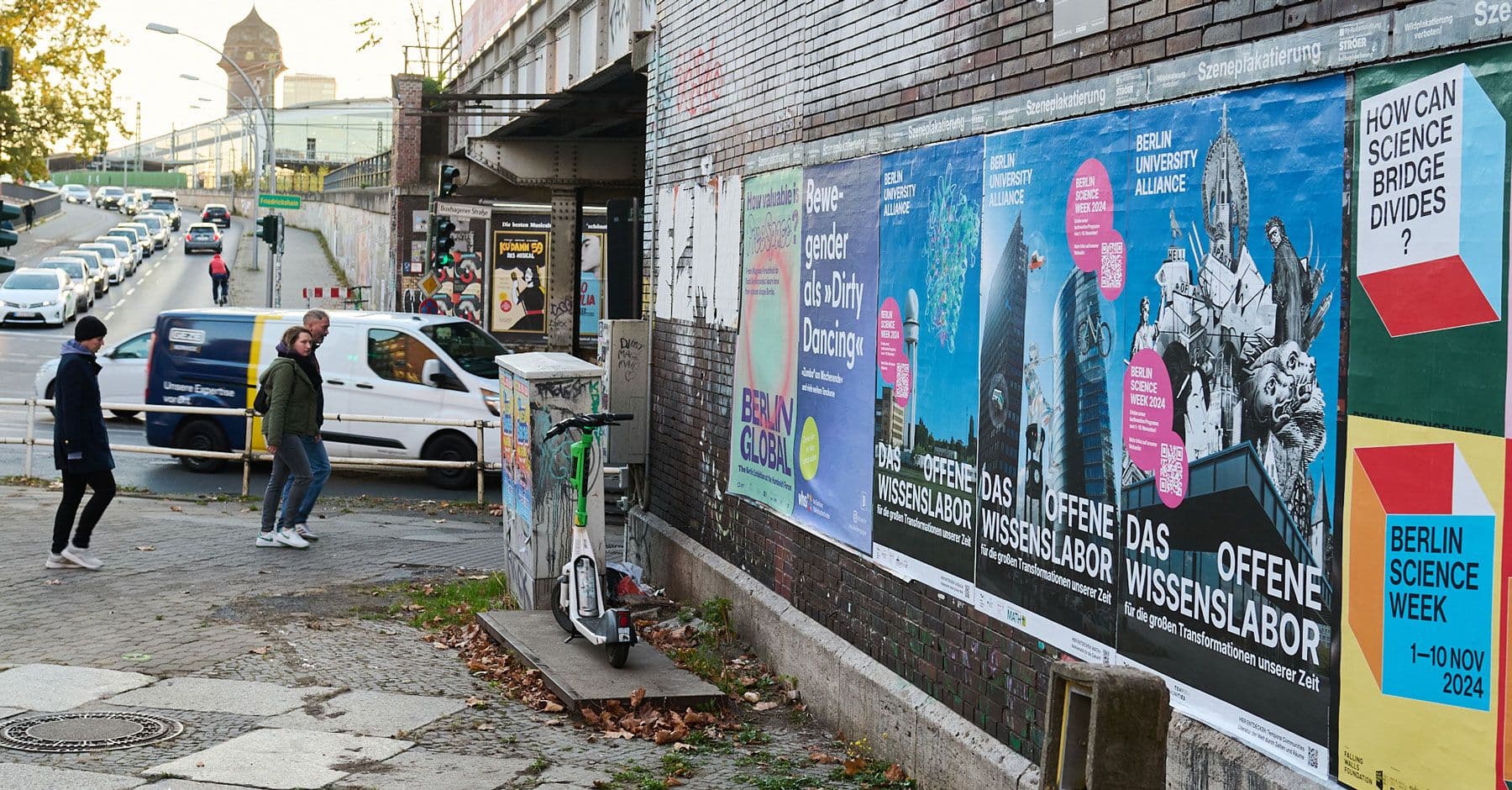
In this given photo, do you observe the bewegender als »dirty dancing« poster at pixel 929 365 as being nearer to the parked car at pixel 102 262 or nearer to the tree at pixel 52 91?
the tree at pixel 52 91

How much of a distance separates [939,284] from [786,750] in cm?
231

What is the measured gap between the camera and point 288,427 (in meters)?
12.4

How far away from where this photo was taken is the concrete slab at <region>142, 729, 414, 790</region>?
6352 millimetres

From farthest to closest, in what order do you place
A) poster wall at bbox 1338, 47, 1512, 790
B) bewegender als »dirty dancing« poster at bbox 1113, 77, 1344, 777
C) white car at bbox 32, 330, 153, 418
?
1. white car at bbox 32, 330, 153, 418
2. bewegender als »dirty dancing« poster at bbox 1113, 77, 1344, 777
3. poster wall at bbox 1338, 47, 1512, 790

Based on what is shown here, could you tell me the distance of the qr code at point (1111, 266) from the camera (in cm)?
525

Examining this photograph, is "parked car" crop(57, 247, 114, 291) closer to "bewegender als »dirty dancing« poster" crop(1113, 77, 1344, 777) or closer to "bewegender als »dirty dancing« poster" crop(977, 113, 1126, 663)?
"bewegender als »dirty dancing« poster" crop(977, 113, 1126, 663)

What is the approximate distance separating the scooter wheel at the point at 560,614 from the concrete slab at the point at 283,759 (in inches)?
70.4

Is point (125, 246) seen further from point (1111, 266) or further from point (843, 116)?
point (1111, 266)

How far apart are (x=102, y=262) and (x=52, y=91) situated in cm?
924

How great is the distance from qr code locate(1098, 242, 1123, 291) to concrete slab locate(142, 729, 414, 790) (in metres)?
3.73

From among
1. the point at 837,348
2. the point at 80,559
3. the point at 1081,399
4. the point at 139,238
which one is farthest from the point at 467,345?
the point at 139,238

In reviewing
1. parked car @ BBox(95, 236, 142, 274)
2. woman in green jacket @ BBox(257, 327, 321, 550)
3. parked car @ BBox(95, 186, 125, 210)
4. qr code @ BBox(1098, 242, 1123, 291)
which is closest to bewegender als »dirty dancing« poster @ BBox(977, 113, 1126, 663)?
qr code @ BBox(1098, 242, 1123, 291)

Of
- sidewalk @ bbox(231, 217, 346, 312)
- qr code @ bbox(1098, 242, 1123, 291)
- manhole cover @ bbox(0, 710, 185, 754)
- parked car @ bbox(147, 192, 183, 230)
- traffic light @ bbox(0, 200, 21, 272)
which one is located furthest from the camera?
parked car @ bbox(147, 192, 183, 230)

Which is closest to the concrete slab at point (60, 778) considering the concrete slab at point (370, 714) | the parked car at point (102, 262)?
the concrete slab at point (370, 714)
